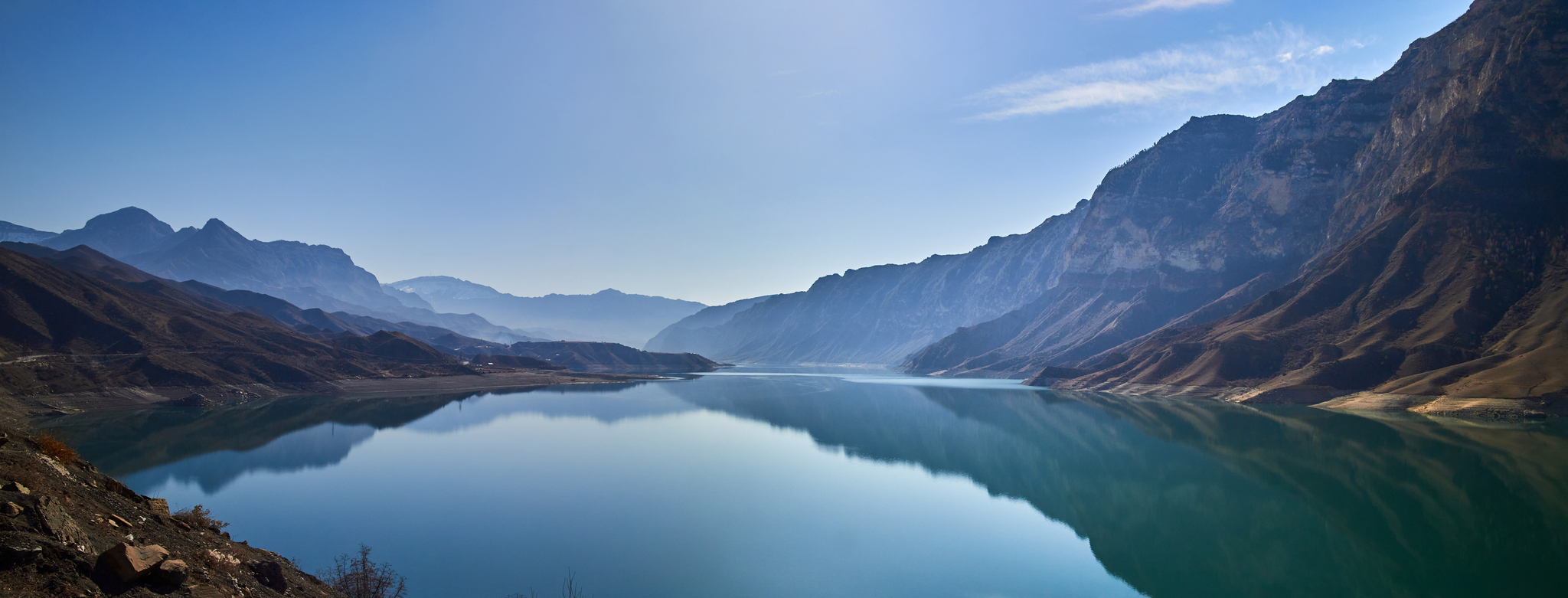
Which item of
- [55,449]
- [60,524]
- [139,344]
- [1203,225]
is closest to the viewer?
[60,524]

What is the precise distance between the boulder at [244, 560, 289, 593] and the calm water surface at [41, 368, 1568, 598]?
22.8 feet

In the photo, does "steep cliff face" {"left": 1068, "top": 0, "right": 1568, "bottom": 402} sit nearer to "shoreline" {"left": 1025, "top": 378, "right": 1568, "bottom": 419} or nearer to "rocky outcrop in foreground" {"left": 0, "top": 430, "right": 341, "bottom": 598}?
"shoreline" {"left": 1025, "top": 378, "right": 1568, "bottom": 419}

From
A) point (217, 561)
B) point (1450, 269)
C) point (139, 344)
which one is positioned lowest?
point (217, 561)

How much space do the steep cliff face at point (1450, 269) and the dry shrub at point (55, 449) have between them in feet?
285

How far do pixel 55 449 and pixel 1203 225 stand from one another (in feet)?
610

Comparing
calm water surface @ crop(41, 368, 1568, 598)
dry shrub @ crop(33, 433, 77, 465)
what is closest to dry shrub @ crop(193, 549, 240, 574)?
dry shrub @ crop(33, 433, 77, 465)

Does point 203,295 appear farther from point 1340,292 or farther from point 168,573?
point 1340,292

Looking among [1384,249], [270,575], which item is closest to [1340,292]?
[1384,249]

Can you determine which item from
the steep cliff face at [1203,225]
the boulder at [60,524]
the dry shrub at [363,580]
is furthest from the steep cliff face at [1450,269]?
the boulder at [60,524]

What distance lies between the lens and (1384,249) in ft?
309

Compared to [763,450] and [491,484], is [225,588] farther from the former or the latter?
[763,450]

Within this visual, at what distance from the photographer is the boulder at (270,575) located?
1303cm

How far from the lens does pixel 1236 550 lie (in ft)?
81.2

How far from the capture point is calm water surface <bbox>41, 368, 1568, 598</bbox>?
71.2 ft
